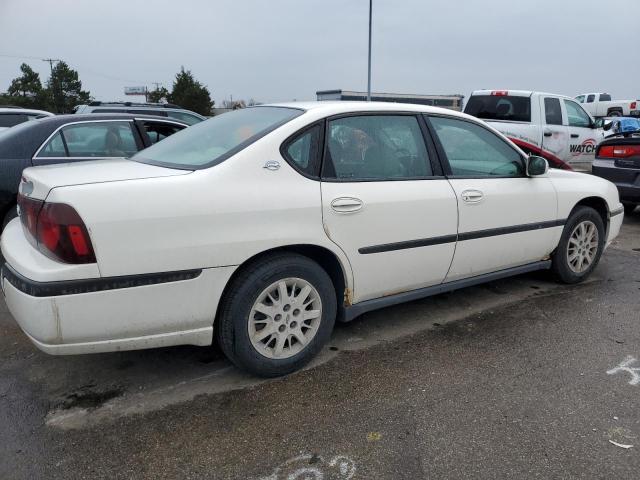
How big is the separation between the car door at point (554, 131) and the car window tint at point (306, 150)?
314 inches

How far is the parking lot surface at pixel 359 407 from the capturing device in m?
2.27

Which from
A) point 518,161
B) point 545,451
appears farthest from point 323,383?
point 518,161

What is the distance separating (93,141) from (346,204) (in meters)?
3.47

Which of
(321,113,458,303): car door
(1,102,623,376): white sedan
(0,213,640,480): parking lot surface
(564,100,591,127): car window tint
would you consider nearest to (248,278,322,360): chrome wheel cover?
(1,102,623,376): white sedan

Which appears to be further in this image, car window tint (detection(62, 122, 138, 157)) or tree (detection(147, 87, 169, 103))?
tree (detection(147, 87, 169, 103))

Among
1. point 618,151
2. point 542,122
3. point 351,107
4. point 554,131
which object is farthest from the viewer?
point 554,131

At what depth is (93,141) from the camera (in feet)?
17.5

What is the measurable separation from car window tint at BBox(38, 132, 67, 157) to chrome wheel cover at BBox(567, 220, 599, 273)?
15.5 feet

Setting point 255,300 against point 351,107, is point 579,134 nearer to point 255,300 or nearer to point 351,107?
point 351,107

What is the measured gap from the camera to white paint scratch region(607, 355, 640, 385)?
9.75 ft

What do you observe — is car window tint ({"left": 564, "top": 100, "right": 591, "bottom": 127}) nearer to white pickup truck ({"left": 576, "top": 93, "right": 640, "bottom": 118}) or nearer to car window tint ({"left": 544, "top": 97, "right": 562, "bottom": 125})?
car window tint ({"left": 544, "top": 97, "right": 562, "bottom": 125})

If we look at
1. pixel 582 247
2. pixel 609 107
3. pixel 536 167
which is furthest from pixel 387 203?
pixel 609 107

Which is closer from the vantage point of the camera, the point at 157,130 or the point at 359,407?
the point at 359,407

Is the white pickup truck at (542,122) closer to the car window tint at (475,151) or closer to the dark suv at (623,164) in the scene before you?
the dark suv at (623,164)
